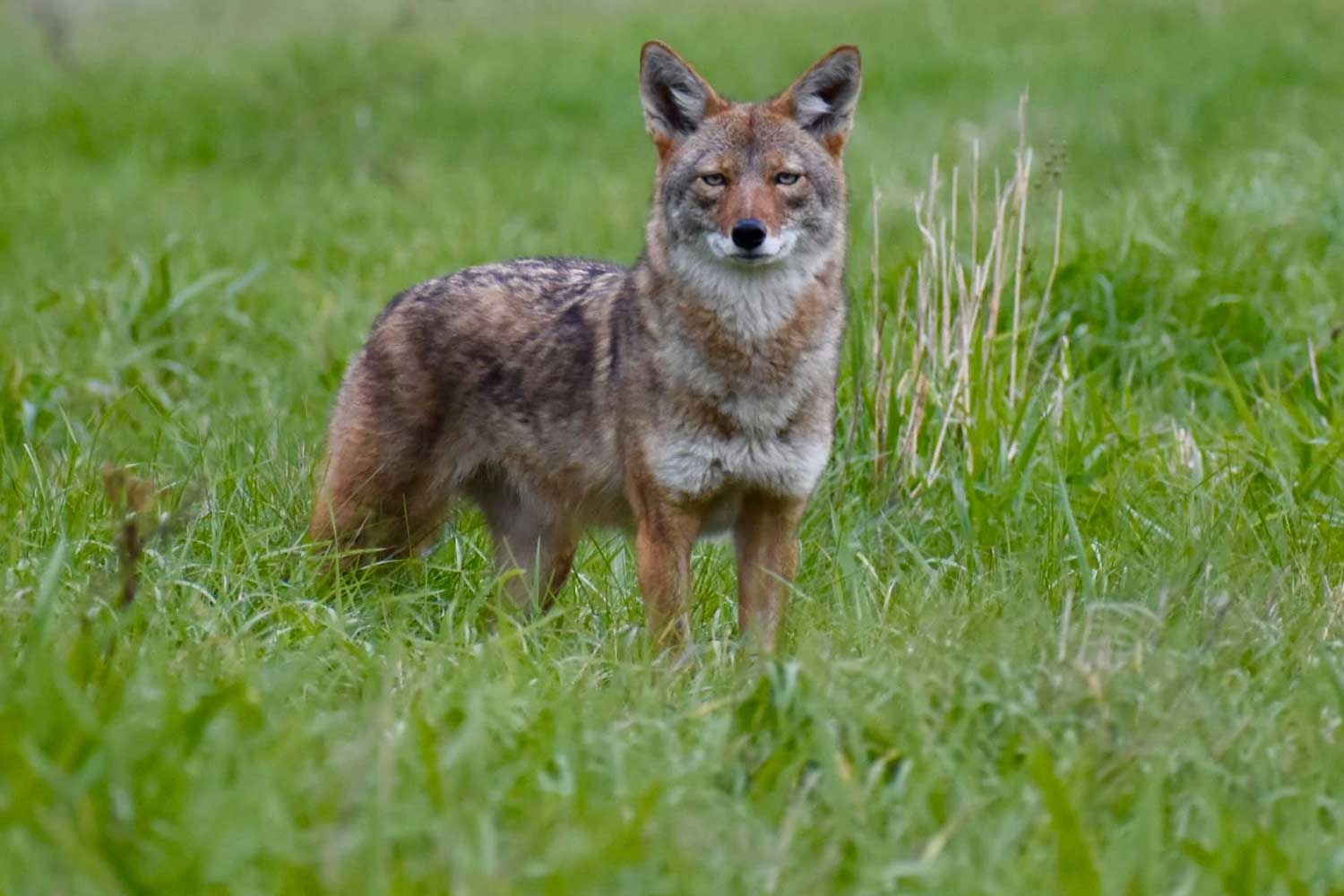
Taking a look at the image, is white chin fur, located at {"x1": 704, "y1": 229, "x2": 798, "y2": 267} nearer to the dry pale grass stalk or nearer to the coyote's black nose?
the coyote's black nose

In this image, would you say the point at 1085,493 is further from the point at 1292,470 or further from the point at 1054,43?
the point at 1054,43

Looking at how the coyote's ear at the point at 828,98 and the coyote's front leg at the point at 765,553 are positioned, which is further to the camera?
the coyote's ear at the point at 828,98

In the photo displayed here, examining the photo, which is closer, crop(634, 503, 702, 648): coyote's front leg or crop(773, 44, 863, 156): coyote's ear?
crop(634, 503, 702, 648): coyote's front leg

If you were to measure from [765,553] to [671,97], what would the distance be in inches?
55.5

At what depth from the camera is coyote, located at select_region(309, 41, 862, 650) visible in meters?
4.63

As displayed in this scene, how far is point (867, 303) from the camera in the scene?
6465 millimetres

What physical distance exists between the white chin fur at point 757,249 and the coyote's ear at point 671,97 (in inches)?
20.5

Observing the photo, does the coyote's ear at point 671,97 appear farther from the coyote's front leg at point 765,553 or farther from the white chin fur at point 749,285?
the coyote's front leg at point 765,553

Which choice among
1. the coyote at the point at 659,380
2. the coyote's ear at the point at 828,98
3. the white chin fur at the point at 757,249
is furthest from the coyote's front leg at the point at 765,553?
the coyote's ear at the point at 828,98

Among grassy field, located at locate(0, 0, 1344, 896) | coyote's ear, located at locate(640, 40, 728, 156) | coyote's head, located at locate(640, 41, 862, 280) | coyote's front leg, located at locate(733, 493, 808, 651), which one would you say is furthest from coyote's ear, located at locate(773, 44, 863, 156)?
coyote's front leg, located at locate(733, 493, 808, 651)

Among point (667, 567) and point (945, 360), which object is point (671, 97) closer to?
point (945, 360)

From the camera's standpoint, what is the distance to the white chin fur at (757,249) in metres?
4.61

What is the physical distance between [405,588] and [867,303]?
230cm

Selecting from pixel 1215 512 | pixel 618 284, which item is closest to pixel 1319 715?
pixel 1215 512
